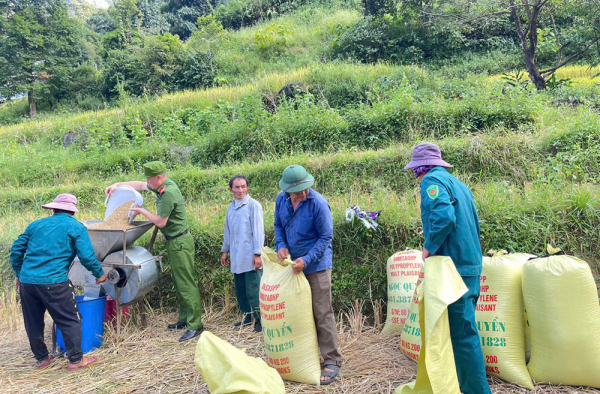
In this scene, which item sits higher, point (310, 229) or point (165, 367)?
point (310, 229)

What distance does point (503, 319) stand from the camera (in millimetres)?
3240

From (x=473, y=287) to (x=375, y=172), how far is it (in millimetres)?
4478

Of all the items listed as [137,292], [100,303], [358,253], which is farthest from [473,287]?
[100,303]

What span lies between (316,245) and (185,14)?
3225 cm

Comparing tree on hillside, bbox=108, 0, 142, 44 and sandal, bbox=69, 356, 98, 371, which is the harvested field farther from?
tree on hillside, bbox=108, 0, 142, 44

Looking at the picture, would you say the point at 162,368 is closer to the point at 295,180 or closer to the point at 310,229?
the point at 310,229

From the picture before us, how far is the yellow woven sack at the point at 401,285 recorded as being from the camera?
153 inches

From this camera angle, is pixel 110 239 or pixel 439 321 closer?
pixel 439 321

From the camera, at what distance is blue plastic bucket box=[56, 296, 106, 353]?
434cm

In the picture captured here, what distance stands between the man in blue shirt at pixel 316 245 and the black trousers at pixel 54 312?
7.44 ft

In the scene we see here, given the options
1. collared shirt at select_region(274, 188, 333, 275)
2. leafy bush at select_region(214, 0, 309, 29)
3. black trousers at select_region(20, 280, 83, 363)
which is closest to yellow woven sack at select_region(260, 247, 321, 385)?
collared shirt at select_region(274, 188, 333, 275)

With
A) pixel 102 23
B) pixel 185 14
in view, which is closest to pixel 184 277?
pixel 185 14

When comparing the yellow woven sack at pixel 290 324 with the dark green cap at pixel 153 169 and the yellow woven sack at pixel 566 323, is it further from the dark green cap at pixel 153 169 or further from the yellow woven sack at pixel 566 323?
the dark green cap at pixel 153 169

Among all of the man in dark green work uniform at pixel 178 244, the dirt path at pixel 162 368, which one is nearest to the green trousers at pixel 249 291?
the dirt path at pixel 162 368
